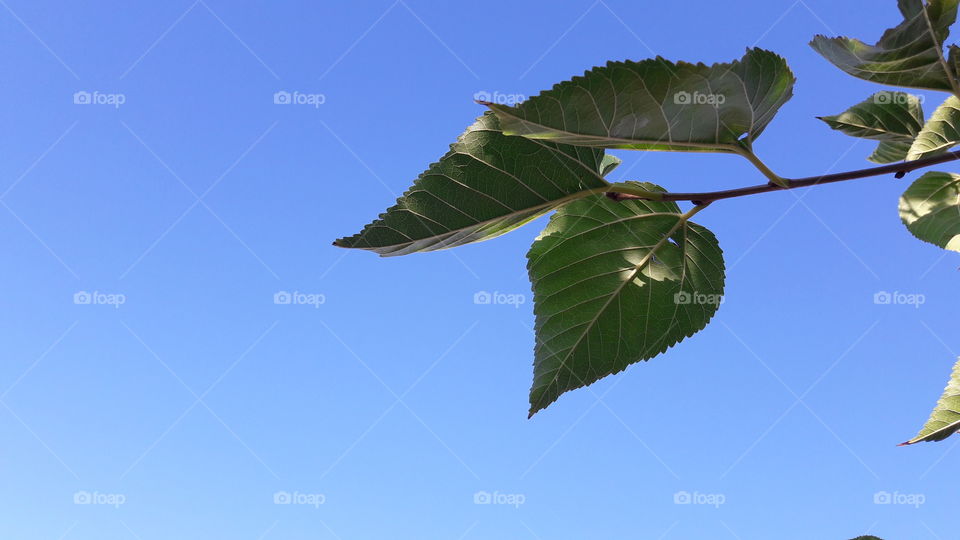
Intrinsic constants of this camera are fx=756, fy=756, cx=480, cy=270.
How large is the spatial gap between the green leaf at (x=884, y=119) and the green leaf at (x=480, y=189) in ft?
2.51

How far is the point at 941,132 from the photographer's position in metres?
1.70

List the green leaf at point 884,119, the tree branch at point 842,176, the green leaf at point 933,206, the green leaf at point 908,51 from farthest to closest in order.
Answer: the green leaf at point 884,119
the green leaf at point 933,206
the green leaf at point 908,51
the tree branch at point 842,176

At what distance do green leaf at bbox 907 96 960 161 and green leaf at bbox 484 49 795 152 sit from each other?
0.56 metres

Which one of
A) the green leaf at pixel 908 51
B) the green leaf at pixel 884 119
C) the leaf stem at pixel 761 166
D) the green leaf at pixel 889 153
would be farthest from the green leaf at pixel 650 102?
the green leaf at pixel 889 153

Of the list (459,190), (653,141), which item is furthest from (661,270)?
(459,190)

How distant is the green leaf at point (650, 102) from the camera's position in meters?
1.25

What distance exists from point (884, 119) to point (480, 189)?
1.12 metres

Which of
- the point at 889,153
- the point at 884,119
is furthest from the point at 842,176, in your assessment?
the point at 889,153

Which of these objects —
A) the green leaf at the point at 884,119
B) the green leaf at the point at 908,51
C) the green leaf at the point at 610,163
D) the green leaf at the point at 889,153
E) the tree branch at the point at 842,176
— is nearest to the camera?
the tree branch at the point at 842,176

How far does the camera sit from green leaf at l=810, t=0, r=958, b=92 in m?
1.39

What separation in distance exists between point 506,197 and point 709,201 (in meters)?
0.41

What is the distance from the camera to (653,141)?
4.67 feet

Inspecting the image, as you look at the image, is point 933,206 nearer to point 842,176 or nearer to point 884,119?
point 884,119

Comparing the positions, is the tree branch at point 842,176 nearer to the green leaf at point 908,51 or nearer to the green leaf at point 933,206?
the green leaf at point 908,51
